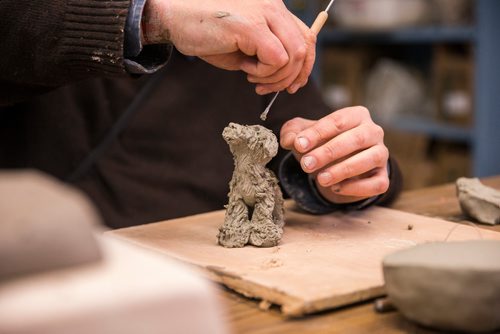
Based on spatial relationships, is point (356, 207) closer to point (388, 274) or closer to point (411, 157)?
point (388, 274)

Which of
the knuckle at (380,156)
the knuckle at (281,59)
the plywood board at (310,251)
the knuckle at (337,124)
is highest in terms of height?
the knuckle at (281,59)

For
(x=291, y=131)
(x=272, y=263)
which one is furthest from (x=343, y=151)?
(x=272, y=263)

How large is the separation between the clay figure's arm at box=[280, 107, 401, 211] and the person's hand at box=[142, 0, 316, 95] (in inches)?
4.5

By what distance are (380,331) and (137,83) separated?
107cm

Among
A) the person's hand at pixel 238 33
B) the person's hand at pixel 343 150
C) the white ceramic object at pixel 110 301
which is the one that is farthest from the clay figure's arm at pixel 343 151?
the white ceramic object at pixel 110 301

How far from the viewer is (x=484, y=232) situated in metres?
1.39

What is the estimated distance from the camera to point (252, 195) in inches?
55.0

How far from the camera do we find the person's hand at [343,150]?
1435 mm

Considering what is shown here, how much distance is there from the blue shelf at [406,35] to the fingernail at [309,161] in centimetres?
200

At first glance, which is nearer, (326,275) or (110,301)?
(110,301)

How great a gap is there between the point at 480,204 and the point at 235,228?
0.50 m

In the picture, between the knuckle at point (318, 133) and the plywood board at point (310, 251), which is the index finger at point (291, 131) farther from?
the plywood board at point (310, 251)

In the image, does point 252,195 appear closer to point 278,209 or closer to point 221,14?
point 278,209

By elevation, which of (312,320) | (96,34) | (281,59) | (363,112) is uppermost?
(96,34)
